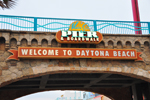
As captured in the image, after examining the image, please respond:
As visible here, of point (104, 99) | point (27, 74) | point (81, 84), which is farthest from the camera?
point (104, 99)

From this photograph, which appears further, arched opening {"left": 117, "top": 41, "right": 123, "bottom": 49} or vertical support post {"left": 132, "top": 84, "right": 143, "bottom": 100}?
vertical support post {"left": 132, "top": 84, "right": 143, "bottom": 100}

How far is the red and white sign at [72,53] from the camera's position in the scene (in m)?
13.0

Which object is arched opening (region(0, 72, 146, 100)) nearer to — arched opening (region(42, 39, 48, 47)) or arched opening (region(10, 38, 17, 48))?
arched opening (region(42, 39, 48, 47))

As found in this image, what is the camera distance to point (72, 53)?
44.1 feet

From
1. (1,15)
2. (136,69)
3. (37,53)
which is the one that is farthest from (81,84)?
(1,15)

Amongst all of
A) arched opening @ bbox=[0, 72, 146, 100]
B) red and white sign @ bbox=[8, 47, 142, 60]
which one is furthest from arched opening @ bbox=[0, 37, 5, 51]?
arched opening @ bbox=[0, 72, 146, 100]

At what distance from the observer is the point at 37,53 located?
1304 cm

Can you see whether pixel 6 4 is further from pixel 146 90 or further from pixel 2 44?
pixel 146 90

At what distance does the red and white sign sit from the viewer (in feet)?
42.5

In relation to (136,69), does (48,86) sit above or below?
below

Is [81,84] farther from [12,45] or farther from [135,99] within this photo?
[12,45]

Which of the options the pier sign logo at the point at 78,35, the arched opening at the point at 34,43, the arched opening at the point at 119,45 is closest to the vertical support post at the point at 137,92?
the arched opening at the point at 119,45

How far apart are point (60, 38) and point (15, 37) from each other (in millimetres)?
2812

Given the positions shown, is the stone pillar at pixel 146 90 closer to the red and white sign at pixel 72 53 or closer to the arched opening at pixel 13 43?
the red and white sign at pixel 72 53
